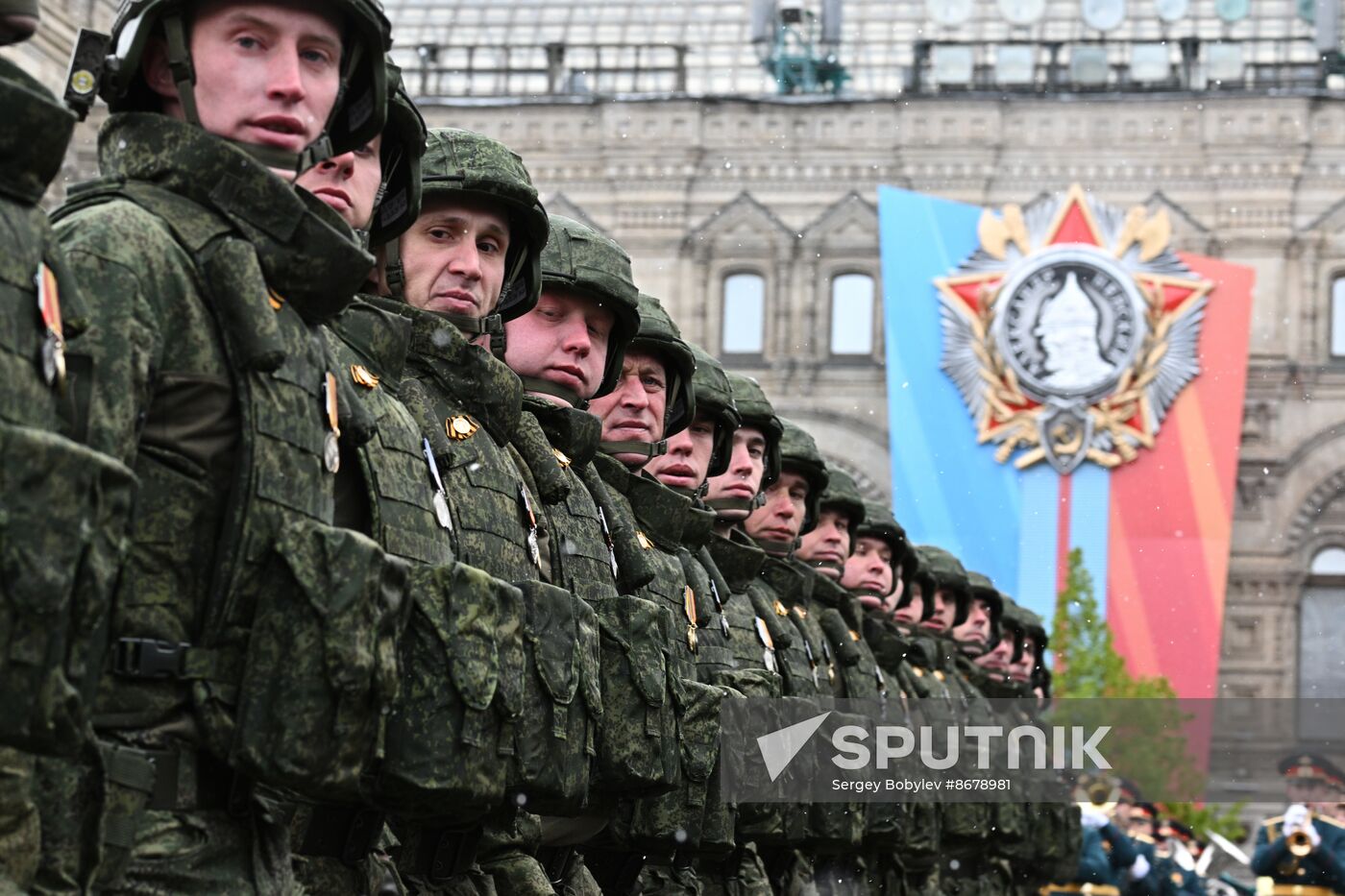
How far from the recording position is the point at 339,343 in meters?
6.14

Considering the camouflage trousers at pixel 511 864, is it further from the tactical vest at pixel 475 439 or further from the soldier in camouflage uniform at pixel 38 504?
the soldier in camouflage uniform at pixel 38 504

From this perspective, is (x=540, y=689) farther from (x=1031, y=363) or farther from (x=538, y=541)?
(x=1031, y=363)

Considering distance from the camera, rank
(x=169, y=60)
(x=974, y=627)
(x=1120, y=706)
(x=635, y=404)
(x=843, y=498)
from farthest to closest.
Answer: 1. (x=1120, y=706)
2. (x=974, y=627)
3. (x=843, y=498)
4. (x=635, y=404)
5. (x=169, y=60)

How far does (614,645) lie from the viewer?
7.64m

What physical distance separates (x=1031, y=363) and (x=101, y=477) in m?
42.3

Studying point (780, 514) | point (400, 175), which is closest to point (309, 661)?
point (400, 175)

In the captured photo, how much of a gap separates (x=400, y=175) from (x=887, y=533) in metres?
12.0

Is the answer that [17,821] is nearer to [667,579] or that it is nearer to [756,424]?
[667,579]

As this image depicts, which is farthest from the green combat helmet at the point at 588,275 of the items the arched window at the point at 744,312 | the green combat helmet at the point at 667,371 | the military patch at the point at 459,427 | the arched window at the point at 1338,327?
the arched window at the point at 1338,327

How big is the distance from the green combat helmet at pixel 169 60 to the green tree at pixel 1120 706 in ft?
108

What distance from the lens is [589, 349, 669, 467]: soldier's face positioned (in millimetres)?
9898

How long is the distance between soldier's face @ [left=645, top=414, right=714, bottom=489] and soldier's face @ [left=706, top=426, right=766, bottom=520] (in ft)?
1.82

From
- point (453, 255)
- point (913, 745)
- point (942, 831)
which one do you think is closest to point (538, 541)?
point (453, 255)

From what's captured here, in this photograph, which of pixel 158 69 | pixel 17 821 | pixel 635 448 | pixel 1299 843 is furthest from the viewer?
pixel 1299 843
